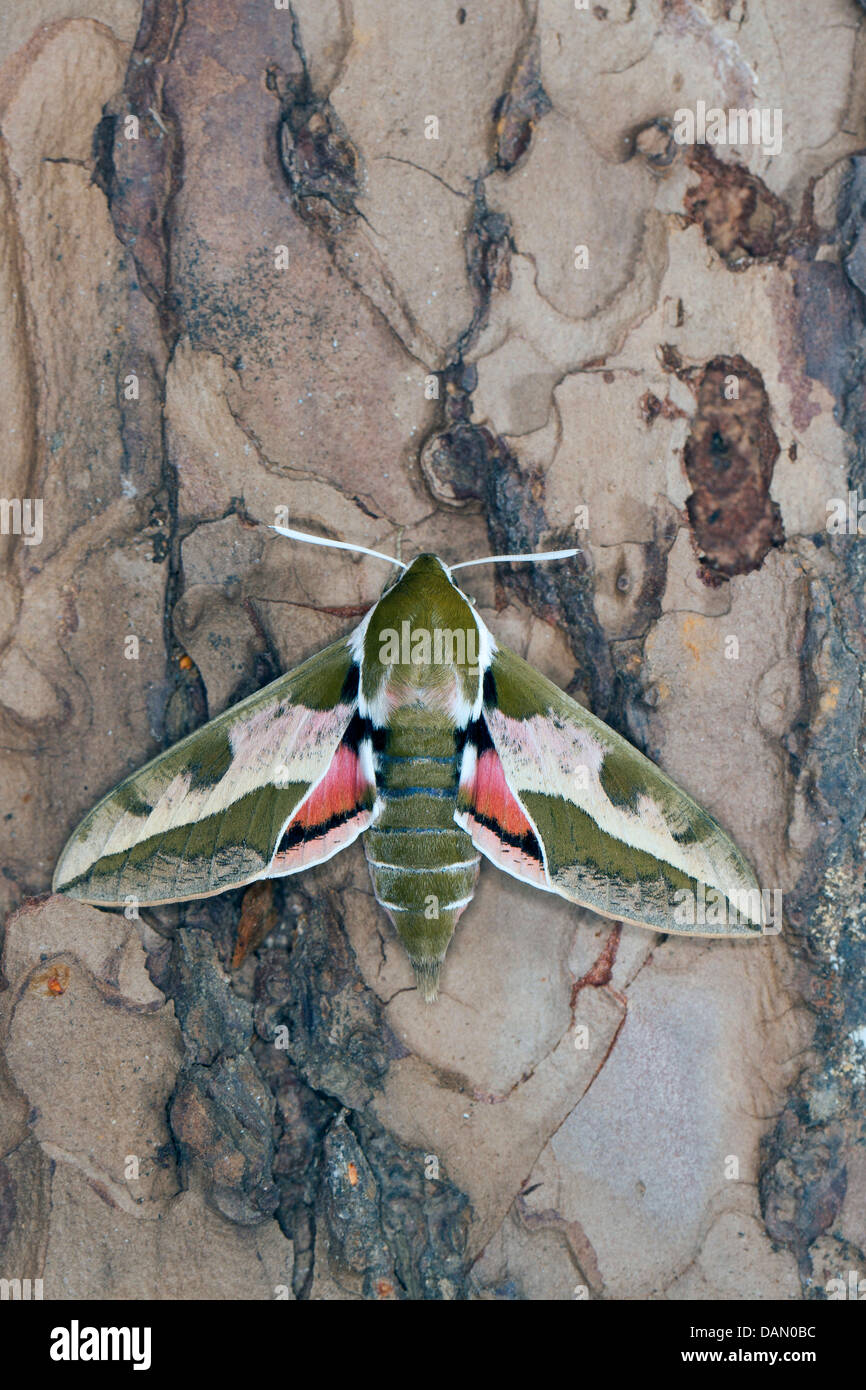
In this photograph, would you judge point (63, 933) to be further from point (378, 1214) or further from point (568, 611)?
point (568, 611)

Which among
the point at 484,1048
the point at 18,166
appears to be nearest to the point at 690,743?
the point at 484,1048

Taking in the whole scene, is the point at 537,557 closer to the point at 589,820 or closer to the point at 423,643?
the point at 423,643

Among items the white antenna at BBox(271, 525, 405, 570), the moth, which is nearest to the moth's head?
the moth

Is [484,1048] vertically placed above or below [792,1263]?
above

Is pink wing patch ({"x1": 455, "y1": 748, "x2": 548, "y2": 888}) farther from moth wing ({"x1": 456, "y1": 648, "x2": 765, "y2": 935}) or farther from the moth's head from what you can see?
the moth's head

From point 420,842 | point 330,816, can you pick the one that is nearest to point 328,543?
point 330,816

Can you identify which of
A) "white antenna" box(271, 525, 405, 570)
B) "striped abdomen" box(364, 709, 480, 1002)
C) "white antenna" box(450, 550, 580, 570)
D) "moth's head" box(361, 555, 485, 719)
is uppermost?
"white antenna" box(271, 525, 405, 570)
